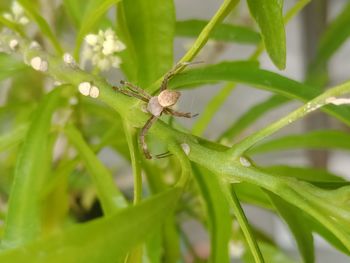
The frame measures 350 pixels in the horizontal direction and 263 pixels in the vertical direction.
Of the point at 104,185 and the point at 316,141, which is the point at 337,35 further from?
the point at 104,185

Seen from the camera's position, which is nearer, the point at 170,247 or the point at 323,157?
the point at 170,247

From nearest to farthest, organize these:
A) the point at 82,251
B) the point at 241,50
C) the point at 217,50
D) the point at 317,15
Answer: the point at 82,251 → the point at 217,50 → the point at 317,15 → the point at 241,50

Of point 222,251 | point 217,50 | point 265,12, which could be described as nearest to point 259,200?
point 222,251

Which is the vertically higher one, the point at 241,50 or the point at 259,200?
the point at 241,50

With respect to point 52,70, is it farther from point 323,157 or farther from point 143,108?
point 323,157

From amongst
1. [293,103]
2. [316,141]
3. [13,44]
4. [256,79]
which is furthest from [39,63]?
[293,103]

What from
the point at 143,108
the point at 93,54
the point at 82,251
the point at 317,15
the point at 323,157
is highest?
the point at 317,15

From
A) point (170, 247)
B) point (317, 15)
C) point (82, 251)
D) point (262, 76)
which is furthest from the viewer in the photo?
point (317, 15)

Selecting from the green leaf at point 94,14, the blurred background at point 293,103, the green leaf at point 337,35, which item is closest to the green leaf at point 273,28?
the green leaf at point 94,14
